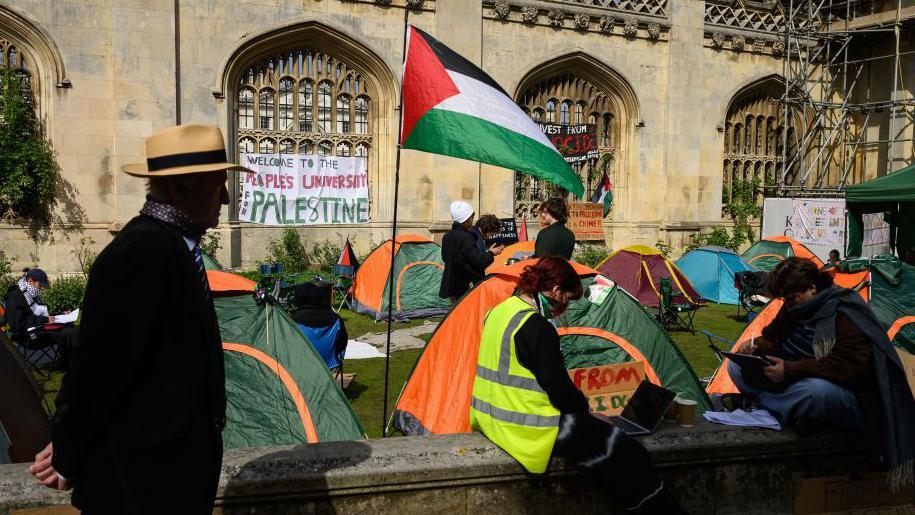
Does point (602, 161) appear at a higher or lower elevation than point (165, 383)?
higher

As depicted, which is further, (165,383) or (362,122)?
(362,122)

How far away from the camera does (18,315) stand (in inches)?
A: 318

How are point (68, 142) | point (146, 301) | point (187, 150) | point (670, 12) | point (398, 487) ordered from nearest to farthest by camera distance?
point (146, 301)
point (187, 150)
point (398, 487)
point (68, 142)
point (670, 12)

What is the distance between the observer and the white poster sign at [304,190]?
51.3 ft

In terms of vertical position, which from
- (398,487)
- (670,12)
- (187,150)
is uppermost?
(670,12)

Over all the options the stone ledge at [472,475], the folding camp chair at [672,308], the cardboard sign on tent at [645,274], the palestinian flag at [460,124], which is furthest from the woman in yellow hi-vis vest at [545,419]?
the cardboard sign on tent at [645,274]

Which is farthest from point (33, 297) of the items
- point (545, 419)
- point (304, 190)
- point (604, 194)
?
point (604, 194)

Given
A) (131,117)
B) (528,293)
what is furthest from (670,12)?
(528,293)

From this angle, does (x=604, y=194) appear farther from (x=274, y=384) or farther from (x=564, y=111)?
(x=274, y=384)

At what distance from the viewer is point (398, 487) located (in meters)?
3.28

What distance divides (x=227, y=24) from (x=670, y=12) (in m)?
11.2

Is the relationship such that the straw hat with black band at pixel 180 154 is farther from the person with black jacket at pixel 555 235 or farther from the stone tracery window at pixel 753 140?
the stone tracery window at pixel 753 140

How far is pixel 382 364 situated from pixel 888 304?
19.0ft

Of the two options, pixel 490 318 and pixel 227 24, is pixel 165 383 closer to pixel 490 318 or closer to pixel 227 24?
pixel 490 318
